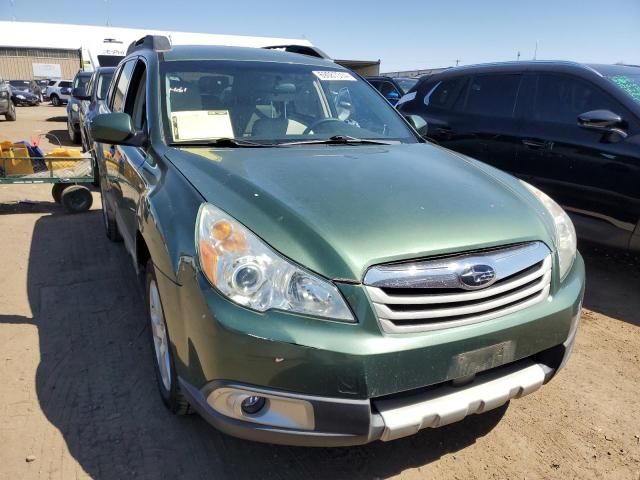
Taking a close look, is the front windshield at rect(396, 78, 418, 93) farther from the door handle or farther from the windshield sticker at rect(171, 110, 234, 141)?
the windshield sticker at rect(171, 110, 234, 141)

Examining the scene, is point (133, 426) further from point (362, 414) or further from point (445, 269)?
point (445, 269)

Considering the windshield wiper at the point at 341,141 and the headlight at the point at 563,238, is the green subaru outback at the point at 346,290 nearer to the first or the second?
the headlight at the point at 563,238

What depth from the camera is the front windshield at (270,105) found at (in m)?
2.91

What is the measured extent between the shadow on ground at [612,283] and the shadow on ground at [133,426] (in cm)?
179

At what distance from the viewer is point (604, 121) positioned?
4.03 m

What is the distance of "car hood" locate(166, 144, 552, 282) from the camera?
185 cm

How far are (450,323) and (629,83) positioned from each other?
144 inches

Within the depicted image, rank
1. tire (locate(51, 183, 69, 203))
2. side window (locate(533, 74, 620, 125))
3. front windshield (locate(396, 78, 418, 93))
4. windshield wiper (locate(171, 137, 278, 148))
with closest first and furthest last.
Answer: windshield wiper (locate(171, 137, 278, 148))
side window (locate(533, 74, 620, 125))
tire (locate(51, 183, 69, 203))
front windshield (locate(396, 78, 418, 93))

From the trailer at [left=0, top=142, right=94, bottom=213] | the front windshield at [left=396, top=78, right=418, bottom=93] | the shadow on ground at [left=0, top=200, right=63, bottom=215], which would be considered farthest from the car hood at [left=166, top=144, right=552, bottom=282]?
the front windshield at [left=396, top=78, right=418, bottom=93]

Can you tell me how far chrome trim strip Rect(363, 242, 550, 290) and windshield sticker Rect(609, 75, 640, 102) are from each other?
2966 millimetres

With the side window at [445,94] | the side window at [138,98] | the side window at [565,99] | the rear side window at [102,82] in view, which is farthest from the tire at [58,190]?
the side window at [565,99]

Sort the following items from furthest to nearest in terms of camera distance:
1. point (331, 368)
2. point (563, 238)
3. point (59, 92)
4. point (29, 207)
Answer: point (59, 92), point (29, 207), point (563, 238), point (331, 368)

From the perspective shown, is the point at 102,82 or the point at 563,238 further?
the point at 102,82

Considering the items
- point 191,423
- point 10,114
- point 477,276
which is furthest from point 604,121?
point 10,114
